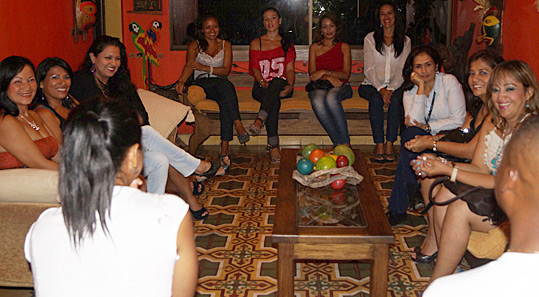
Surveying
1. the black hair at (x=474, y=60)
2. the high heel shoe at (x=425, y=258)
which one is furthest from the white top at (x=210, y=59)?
the high heel shoe at (x=425, y=258)

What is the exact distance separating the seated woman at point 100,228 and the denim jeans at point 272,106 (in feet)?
12.5

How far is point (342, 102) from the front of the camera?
211 inches

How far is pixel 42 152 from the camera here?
3.15m

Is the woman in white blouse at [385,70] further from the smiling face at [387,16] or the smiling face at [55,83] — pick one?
the smiling face at [55,83]

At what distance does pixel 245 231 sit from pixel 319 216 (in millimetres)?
1070

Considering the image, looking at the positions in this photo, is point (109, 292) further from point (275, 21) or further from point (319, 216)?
point (275, 21)

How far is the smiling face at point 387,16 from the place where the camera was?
5.25 meters

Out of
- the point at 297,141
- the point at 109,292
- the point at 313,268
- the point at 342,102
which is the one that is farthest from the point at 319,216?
the point at 297,141

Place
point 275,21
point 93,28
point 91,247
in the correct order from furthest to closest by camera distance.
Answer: point 93,28 < point 275,21 < point 91,247

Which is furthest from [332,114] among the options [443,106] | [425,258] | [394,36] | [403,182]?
[425,258]

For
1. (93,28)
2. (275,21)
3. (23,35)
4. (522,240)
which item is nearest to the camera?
(522,240)

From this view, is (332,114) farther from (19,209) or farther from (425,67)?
(19,209)

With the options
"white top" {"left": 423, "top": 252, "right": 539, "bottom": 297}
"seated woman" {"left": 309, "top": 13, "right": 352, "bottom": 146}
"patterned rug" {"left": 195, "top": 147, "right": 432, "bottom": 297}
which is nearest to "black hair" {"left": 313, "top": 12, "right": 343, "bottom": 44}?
"seated woman" {"left": 309, "top": 13, "right": 352, "bottom": 146}

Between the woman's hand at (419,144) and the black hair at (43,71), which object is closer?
the woman's hand at (419,144)
